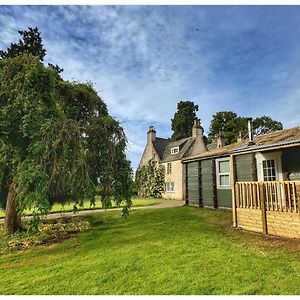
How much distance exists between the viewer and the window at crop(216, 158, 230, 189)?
1474 centimetres

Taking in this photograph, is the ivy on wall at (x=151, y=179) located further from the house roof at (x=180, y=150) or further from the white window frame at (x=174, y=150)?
the white window frame at (x=174, y=150)

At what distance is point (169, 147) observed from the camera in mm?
31484

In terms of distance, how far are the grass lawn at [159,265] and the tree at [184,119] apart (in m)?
35.7

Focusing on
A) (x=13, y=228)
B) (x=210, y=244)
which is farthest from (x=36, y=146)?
(x=210, y=244)

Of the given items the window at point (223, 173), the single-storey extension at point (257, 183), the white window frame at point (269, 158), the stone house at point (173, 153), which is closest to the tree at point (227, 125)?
the stone house at point (173, 153)

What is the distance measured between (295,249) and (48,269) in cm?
624

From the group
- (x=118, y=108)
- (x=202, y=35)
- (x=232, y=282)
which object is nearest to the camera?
(x=232, y=282)

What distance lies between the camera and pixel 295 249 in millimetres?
6820

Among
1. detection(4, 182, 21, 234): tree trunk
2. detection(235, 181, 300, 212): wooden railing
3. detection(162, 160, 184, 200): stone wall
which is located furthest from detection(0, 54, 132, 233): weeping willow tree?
detection(162, 160, 184, 200): stone wall

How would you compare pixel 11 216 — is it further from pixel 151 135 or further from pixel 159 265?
pixel 151 135

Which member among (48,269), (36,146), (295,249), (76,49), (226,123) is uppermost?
(226,123)

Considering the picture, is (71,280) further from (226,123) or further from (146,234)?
(226,123)

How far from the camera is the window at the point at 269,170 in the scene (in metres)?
11.9

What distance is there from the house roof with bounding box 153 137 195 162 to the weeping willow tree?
18.4m
